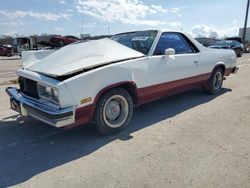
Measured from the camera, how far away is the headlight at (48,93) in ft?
11.4

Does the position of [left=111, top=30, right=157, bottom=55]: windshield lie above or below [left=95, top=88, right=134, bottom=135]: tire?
above

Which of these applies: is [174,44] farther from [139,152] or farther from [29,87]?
[29,87]

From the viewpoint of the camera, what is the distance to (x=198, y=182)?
281cm

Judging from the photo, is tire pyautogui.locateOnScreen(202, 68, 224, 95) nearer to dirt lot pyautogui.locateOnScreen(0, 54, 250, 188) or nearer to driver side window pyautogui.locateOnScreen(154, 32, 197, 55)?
driver side window pyautogui.locateOnScreen(154, 32, 197, 55)

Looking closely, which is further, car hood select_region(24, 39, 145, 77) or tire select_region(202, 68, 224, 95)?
tire select_region(202, 68, 224, 95)

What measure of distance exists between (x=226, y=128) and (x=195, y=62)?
1.74m

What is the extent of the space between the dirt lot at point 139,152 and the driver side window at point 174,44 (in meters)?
1.24

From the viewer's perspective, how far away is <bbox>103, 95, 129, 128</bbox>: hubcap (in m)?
3.98

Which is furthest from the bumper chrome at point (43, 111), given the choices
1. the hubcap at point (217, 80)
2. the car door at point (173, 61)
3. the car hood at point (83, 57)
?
the hubcap at point (217, 80)

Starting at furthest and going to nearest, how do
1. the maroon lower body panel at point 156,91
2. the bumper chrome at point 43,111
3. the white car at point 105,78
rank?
the maroon lower body panel at point 156,91, the white car at point 105,78, the bumper chrome at point 43,111

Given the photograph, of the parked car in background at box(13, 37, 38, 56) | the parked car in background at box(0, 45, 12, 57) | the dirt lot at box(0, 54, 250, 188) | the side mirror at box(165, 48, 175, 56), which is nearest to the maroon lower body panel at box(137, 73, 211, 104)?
the dirt lot at box(0, 54, 250, 188)

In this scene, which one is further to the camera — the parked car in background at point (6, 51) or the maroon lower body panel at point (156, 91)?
the parked car in background at point (6, 51)

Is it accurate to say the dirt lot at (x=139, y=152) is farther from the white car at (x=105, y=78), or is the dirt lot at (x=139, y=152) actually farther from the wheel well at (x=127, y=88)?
the wheel well at (x=127, y=88)

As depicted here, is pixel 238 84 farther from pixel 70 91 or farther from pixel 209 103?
pixel 70 91
